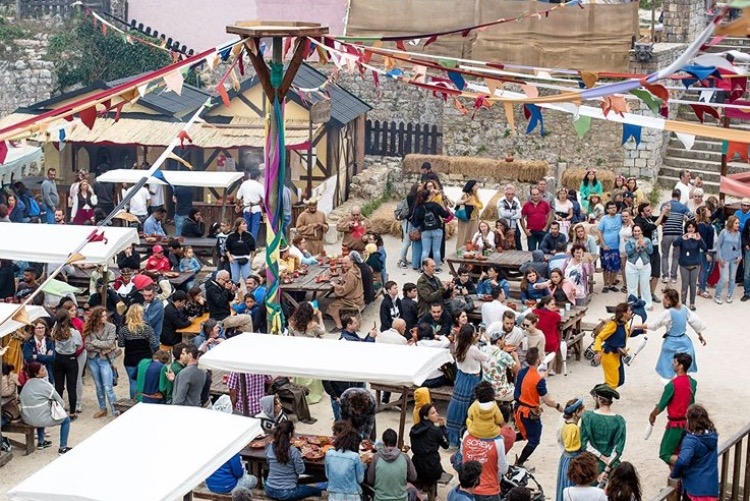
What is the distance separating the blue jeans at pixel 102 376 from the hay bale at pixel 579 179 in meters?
12.3

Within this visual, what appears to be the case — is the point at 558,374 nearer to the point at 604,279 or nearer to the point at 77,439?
the point at 604,279

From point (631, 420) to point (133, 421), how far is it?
6.29 meters

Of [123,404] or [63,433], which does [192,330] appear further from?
[63,433]

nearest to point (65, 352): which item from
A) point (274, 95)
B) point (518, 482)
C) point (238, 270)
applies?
point (274, 95)

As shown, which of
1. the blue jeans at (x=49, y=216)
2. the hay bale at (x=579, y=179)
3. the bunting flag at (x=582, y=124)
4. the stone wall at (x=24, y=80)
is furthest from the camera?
the stone wall at (x=24, y=80)

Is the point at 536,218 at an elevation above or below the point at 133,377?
above

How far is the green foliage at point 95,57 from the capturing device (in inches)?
1300

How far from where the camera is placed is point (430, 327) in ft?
53.0

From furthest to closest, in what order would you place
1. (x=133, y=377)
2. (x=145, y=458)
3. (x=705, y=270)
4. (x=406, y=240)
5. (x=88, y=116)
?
1. (x=406, y=240)
2. (x=705, y=270)
3. (x=133, y=377)
4. (x=88, y=116)
5. (x=145, y=458)

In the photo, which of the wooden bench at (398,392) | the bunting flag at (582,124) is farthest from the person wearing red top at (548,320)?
the bunting flag at (582,124)

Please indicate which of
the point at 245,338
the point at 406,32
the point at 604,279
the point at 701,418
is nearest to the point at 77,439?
the point at 245,338

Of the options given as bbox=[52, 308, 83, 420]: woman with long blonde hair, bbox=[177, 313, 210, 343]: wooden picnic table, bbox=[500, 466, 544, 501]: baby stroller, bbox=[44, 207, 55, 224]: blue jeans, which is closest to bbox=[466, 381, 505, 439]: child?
bbox=[500, 466, 544, 501]: baby stroller

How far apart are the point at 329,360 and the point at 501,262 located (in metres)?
7.28

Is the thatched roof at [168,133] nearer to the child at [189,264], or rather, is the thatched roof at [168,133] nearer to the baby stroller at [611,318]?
the child at [189,264]
